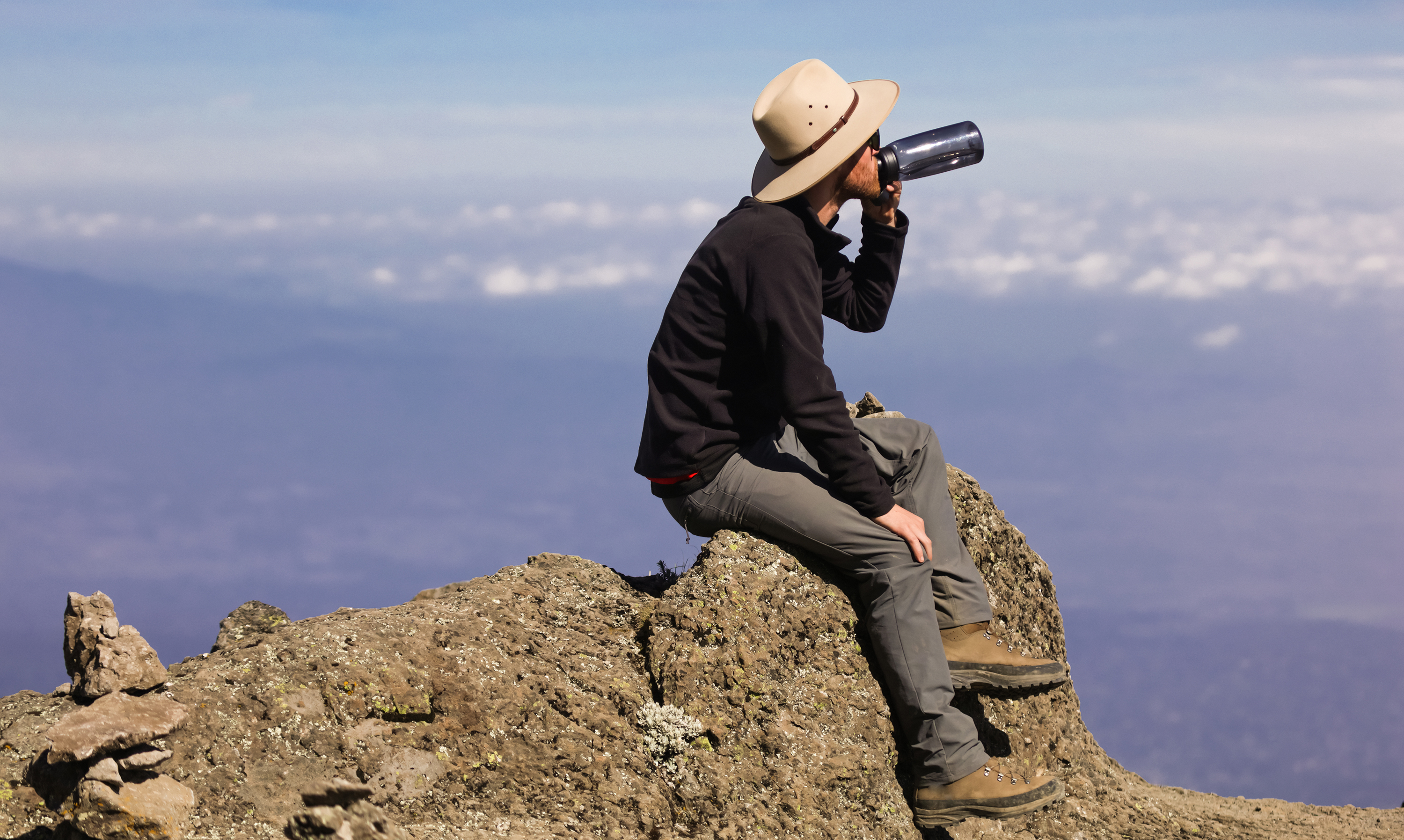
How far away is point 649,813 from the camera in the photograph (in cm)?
543

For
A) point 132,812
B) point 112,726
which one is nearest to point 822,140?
point 112,726

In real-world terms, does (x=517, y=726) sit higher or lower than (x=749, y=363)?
lower

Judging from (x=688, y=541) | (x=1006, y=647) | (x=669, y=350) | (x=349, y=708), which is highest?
(x=669, y=350)

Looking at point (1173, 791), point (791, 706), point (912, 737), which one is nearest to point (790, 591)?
point (791, 706)

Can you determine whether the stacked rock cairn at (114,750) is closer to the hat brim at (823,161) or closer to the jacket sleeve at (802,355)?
the jacket sleeve at (802,355)

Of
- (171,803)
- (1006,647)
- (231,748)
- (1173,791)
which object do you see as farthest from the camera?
(1173,791)

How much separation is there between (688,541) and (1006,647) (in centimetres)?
194

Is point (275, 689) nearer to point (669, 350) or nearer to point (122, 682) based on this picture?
point (122, 682)

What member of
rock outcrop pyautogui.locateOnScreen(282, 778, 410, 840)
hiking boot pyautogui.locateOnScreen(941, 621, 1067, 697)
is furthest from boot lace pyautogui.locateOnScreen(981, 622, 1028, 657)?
rock outcrop pyautogui.locateOnScreen(282, 778, 410, 840)

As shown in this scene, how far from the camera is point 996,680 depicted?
6059 millimetres

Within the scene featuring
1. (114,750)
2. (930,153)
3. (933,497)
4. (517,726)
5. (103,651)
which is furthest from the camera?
(930,153)

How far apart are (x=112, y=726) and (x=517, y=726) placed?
187 centimetres

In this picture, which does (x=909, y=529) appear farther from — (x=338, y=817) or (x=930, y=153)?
(x=338, y=817)

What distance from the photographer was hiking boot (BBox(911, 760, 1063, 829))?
579 cm
